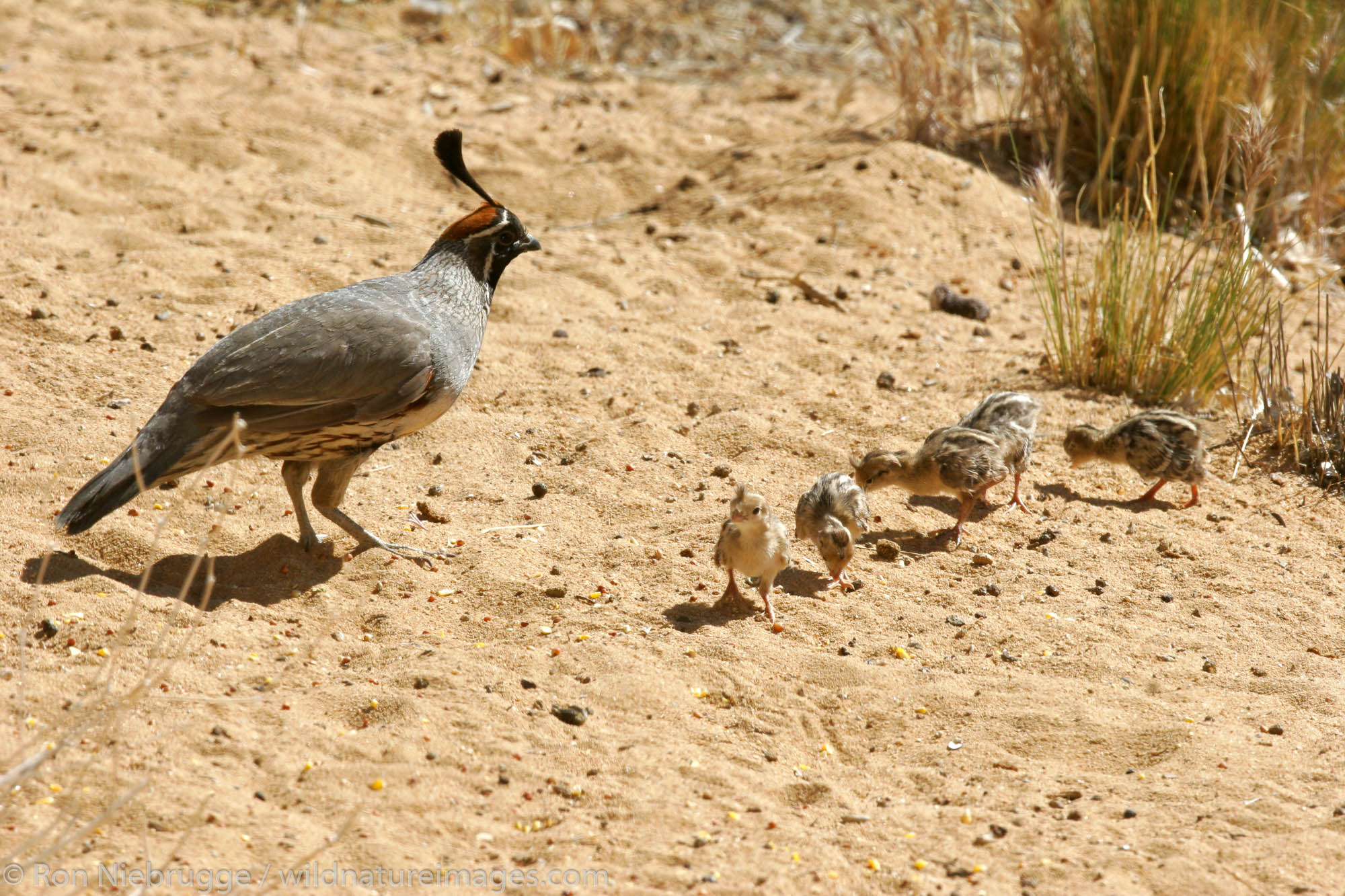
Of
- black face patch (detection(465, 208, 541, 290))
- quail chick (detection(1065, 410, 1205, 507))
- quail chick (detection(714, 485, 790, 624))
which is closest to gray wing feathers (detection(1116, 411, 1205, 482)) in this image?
quail chick (detection(1065, 410, 1205, 507))

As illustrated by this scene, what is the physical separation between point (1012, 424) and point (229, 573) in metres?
3.60

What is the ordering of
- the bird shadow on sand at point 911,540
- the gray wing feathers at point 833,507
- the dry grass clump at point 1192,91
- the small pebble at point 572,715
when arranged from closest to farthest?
the small pebble at point 572,715 < the gray wing feathers at point 833,507 < the bird shadow on sand at point 911,540 < the dry grass clump at point 1192,91

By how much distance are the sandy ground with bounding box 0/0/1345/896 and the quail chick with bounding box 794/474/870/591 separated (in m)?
0.19

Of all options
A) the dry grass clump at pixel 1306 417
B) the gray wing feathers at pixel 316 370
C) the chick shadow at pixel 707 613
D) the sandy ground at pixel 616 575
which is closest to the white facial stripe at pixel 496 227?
the gray wing feathers at pixel 316 370

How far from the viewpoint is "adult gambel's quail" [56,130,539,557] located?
471 centimetres

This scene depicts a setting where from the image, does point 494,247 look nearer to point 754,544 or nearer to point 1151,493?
point 754,544

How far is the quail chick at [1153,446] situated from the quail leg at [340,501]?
318cm

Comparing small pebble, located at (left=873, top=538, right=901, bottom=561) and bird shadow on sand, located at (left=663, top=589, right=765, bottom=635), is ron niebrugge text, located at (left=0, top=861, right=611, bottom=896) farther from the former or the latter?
small pebble, located at (left=873, top=538, right=901, bottom=561)

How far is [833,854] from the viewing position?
360cm

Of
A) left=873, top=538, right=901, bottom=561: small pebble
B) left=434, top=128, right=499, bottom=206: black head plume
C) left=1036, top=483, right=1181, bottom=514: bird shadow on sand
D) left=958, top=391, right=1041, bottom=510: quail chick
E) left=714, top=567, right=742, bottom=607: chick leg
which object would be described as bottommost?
left=1036, top=483, right=1181, bottom=514: bird shadow on sand

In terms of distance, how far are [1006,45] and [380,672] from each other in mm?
9753

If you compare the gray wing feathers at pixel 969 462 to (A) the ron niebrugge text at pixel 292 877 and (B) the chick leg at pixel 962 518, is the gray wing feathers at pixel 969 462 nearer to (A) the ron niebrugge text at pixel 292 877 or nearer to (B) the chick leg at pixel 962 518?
(B) the chick leg at pixel 962 518

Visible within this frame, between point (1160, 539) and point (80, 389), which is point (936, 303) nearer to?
point (1160, 539)

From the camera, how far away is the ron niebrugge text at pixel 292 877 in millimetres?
3135
